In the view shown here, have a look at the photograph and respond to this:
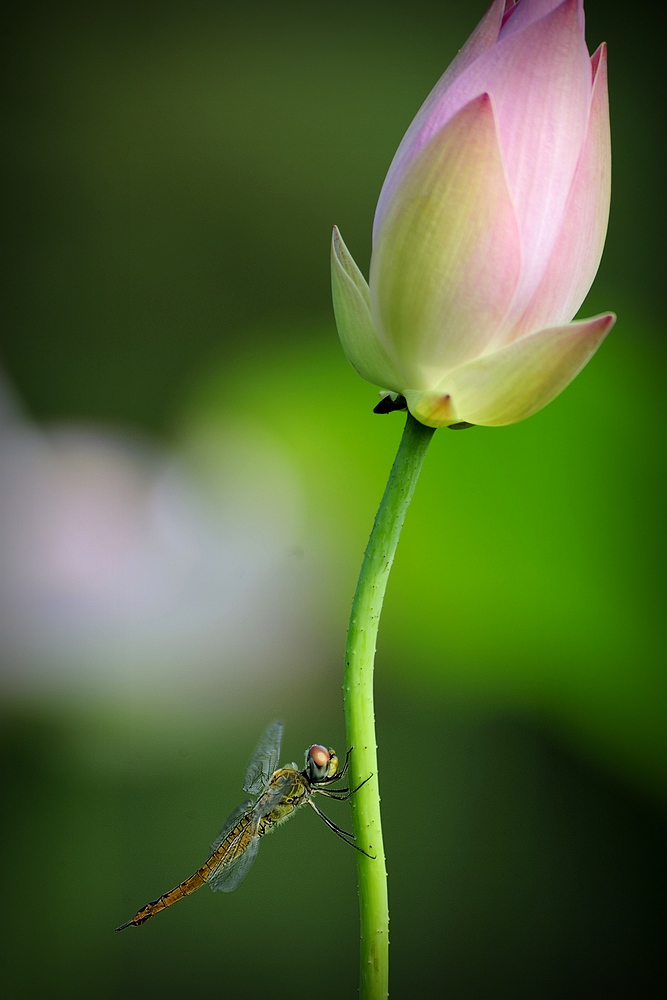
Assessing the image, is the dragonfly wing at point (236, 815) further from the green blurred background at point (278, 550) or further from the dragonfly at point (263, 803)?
the green blurred background at point (278, 550)

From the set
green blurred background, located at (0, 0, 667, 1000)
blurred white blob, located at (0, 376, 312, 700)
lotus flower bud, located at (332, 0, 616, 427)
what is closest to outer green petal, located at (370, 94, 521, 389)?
lotus flower bud, located at (332, 0, 616, 427)

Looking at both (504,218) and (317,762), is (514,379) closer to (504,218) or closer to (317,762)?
(504,218)

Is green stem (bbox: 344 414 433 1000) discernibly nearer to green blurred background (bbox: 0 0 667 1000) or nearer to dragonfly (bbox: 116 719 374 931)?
dragonfly (bbox: 116 719 374 931)

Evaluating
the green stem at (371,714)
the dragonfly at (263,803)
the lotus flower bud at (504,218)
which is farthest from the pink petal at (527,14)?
the dragonfly at (263,803)

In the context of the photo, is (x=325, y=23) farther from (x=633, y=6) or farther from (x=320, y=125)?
(x=633, y=6)

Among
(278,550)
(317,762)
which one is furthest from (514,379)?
(278,550)

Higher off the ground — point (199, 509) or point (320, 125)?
point (320, 125)

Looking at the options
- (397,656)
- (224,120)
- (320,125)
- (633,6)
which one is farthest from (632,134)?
(397,656)
